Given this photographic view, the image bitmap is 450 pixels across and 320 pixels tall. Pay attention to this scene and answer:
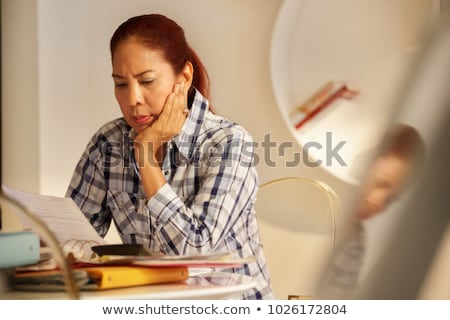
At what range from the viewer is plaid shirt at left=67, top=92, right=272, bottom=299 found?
1.18 m

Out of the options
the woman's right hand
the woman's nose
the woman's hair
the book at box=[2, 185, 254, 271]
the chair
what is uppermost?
the woman's hair

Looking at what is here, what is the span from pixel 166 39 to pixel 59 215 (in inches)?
24.2

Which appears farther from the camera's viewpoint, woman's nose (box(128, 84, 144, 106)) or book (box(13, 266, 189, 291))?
woman's nose (box(128, 84, 144, 106))

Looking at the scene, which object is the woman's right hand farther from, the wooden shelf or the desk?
the desk

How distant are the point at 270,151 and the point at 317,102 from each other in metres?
0.18

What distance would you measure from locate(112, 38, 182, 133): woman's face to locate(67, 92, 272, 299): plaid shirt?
0.07 meters

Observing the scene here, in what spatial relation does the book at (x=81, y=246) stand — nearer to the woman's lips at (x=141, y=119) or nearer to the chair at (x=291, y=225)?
the woman's lips at (x=141, y=119)

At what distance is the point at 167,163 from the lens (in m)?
1.41

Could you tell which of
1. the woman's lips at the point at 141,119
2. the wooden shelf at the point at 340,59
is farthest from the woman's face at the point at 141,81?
the wooden shelf at the point at 340,59

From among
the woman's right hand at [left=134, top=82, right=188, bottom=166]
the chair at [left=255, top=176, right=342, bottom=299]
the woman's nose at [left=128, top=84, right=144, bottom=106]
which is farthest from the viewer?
the chair at [left=255, top=176, right=342, bottom=299]

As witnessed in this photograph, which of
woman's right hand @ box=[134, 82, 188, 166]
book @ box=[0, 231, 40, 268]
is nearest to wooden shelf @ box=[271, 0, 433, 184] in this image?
woman's right hand @ box=[134, 82, 188, 166]

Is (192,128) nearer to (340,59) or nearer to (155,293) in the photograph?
(340,59)

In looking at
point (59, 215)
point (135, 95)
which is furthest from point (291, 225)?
point (59, 215)
